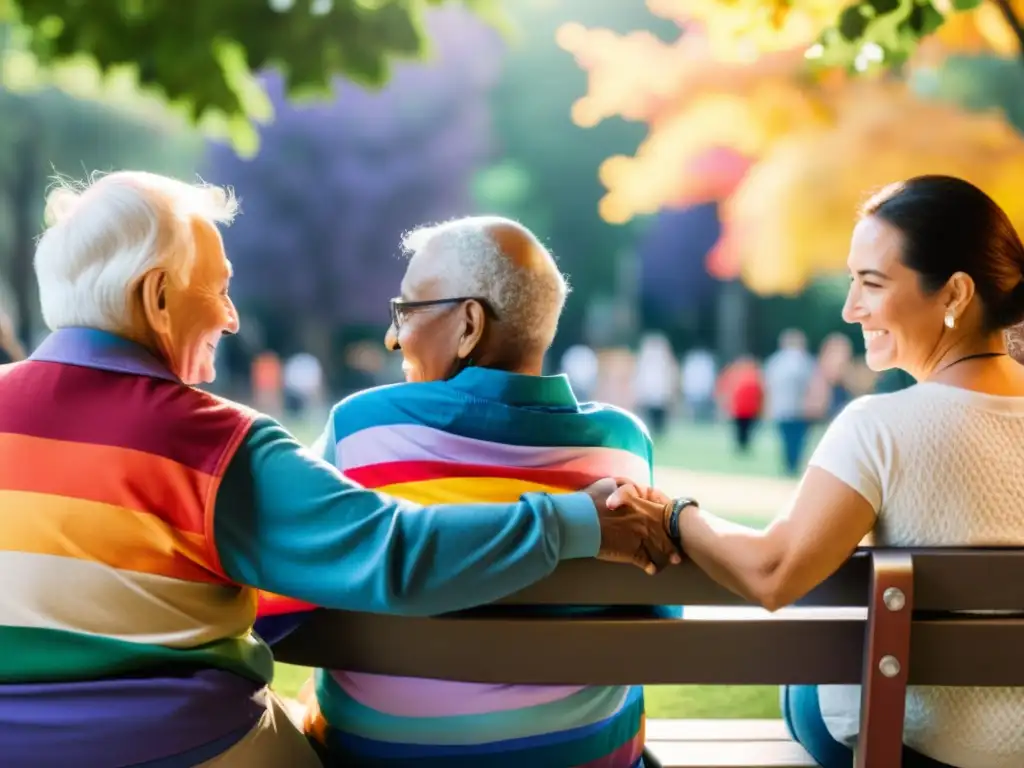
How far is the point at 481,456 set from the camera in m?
1.84

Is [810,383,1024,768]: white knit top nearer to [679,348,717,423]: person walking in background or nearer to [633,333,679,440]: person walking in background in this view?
[633,333,679,440]: person walking in background

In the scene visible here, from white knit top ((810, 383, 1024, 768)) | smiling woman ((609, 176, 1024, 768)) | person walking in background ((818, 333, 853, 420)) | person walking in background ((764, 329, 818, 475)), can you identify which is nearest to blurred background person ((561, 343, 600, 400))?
person walking in background ((818, 333, 853, 420))

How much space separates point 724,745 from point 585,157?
23829 millimetres

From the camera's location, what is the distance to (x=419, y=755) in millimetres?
1804

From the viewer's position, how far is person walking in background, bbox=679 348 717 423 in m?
21.1

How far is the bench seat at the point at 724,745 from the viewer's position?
207cm

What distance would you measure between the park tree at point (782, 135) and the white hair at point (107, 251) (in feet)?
24.4

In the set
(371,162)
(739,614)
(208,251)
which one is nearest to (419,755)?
(739,614)

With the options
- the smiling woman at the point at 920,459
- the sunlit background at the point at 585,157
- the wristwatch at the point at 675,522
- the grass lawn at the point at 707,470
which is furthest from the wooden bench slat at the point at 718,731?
the sunlit background at the point at 585,157

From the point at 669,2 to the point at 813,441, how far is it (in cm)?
1014

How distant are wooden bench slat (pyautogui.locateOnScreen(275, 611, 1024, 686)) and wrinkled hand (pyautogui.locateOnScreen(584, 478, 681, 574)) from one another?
95mm

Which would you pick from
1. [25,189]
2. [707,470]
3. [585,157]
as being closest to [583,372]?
[707,470]

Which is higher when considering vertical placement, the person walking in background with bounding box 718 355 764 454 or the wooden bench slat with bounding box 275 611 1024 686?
the wooden bench slat with bounding box 275 611 1024 686

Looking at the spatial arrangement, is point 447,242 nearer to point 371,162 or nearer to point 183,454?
point 183,454
